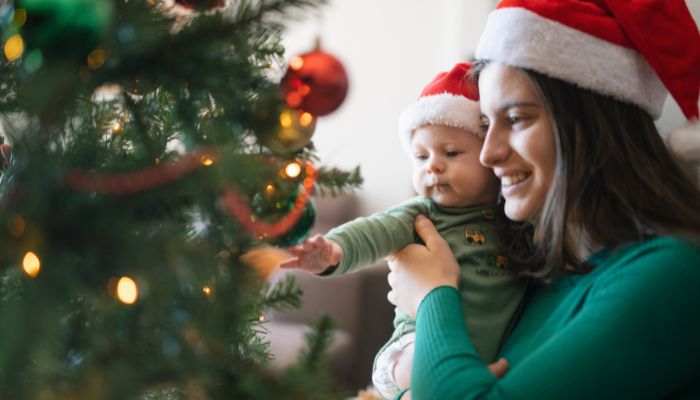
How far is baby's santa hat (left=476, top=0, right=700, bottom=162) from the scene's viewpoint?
0.93 m

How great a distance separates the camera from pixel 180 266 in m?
0.46

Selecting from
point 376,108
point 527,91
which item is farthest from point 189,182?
point 376,108

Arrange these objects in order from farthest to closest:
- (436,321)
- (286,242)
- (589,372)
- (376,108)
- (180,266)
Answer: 1. (376,108)
2. (436,321)
3. (589,372)
4. (286,242)
5. (180,266)

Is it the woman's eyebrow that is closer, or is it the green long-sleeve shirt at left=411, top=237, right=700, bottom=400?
the green long-sleeve shirt at left=411, top=237, right=700, bottom=400

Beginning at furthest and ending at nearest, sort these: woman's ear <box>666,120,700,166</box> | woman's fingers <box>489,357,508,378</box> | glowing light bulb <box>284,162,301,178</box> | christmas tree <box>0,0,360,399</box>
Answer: woman's ear <box>666,120,700,166</box> → woman's fingers <box>489,357,508,378</box> → glowing light bulb <box>284,162,301,178</box> → christmas tree <box>0,0,360,399</box>

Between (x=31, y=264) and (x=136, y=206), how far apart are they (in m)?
0.09

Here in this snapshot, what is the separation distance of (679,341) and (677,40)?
444 millimetres

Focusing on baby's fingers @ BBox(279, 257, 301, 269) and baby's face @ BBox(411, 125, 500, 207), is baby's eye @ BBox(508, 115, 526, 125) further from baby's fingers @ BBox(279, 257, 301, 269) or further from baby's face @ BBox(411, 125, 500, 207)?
baby's fingers @ BBox(279, 257, 301, 269)

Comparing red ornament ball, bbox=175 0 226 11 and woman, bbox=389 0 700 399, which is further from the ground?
red ornament ball, bbox=175 0 226 11

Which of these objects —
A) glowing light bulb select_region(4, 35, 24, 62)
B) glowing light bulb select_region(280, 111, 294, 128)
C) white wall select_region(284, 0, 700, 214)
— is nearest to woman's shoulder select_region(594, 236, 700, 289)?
glowing light bulb select_region(280, 111, 294, 128)

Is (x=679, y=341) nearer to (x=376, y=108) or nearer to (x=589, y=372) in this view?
(x=589, y=372)

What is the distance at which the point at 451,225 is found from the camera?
1154 millimetres

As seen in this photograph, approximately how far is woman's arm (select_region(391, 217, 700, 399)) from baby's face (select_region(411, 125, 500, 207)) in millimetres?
332

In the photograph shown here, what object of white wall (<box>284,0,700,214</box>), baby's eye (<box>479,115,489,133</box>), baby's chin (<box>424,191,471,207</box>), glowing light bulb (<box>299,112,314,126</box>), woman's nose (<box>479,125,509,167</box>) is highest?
glowing light bulb (<box>299,112,314,126</box>)
